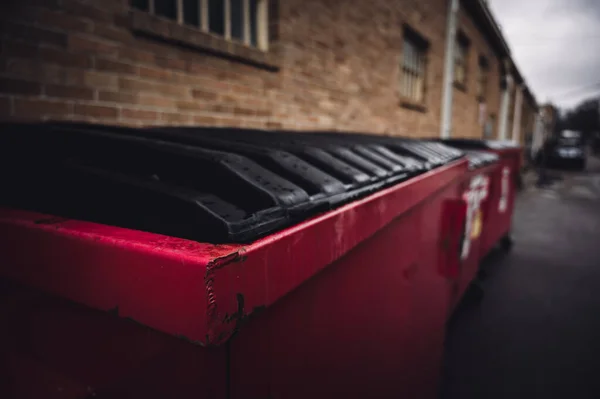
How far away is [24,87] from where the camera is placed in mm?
1596

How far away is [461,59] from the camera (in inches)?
352

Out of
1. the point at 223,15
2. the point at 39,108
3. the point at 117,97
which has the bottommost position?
the point at 39,108

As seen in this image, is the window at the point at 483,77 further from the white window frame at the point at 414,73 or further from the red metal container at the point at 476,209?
the red metal container at the point at 476,209

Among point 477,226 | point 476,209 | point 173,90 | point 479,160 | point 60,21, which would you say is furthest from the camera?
point 477,226

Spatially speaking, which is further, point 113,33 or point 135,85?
point 135,85

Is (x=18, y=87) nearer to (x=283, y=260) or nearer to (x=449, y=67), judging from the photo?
(x=283, y=260)

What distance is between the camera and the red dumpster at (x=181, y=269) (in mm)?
508

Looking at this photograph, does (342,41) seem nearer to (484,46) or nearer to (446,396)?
(446,396)

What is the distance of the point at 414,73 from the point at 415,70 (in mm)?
57

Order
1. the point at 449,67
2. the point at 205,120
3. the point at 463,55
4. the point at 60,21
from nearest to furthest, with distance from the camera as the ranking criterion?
the point at 60,21 < the point at 205,120 < the point at 449,67 < the point at 463,55

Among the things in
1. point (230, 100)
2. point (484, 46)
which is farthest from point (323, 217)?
point (484, 46)

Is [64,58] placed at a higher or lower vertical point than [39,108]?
higher

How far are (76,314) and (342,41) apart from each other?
3.96m

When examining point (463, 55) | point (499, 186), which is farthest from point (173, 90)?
point (463, 55)
